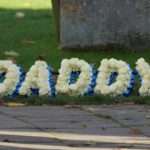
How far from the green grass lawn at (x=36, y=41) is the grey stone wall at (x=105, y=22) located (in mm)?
179

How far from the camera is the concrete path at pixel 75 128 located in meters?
6.93

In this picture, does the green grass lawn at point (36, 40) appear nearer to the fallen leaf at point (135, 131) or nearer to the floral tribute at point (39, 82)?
the floral tribute at point (39, 82)

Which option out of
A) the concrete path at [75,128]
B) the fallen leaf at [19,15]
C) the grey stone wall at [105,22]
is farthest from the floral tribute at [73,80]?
the fallen leaf at [19,15]

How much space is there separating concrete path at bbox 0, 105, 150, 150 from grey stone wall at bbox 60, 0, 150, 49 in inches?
121

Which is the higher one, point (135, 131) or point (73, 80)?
point (73, 80)

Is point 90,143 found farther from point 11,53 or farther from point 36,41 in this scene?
point 36,41

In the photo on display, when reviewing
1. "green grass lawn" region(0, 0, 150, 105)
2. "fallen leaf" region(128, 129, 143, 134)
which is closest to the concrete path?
"fallen leaf" region(128, 129, 143, 134)

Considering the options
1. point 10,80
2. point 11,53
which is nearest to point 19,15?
point 11,53

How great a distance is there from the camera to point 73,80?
31.8 feet

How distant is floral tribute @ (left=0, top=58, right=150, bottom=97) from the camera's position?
9.36 metres

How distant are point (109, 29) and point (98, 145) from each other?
203 inches

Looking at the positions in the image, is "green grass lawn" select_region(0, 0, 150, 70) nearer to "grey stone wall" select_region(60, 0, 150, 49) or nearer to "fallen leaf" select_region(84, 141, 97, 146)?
"grey stone wall" select_region(60, 0, 150, 49)

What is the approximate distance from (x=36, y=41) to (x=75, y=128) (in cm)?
570

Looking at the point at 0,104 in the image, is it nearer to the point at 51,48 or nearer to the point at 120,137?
the point at 120,137
